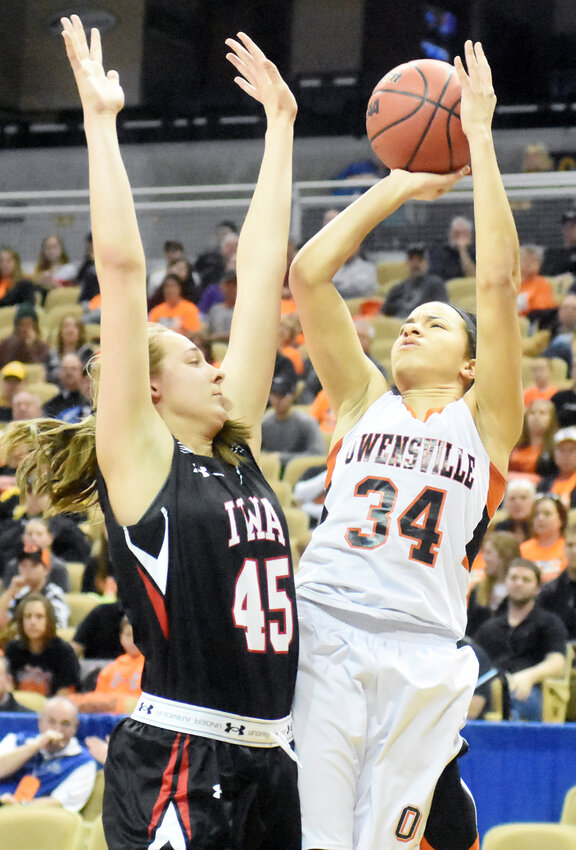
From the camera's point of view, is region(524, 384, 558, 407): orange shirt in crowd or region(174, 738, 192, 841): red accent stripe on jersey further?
region(524, 384, 558, 407): orange shirt in crowd

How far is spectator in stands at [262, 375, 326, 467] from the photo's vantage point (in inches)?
363

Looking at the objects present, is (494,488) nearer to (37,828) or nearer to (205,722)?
(205,722)

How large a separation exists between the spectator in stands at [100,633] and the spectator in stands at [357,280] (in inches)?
220

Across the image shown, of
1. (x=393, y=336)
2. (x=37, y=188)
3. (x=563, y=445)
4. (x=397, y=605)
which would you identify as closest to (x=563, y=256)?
(x=393, y=336)

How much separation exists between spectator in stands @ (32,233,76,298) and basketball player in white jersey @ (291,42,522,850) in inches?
399

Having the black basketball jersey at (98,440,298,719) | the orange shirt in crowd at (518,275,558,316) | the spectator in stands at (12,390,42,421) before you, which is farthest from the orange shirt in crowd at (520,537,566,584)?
the black basketball jersey at (98,440,298,719)

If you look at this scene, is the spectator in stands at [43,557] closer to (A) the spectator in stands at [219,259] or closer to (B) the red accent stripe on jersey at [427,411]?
(A) the spectator in stands at [219,259]

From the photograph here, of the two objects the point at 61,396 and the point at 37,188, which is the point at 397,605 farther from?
the point at 37,188

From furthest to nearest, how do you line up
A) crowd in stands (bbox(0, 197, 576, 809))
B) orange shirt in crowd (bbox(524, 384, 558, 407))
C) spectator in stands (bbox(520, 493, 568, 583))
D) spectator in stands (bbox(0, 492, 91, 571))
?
orange shirt in crowd (bbox(524, 384, 558, 407)) → spectator in stands (bbox(0, 492, 91, 571)) → spectator in stands (bbox(520, 493, 568, 583)) → crowd in stands (bbox(0, 197, 576, 809))

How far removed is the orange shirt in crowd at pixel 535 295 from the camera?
1077cm

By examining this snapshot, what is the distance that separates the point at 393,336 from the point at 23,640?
472 cm

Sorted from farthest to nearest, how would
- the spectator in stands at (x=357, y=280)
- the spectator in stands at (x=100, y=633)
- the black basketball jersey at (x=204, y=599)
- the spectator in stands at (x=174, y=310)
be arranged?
the spectator in stands at (x=357, y=280) < the spectator in stands at (x=174, y=310) < the spectator in stands at (x=100, y=633) < the black basketball jersey at (x=204, y=599)

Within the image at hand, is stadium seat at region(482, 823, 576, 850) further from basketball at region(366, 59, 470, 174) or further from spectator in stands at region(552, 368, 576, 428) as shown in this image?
spectator in stands at region(552, 368, 576, 428)

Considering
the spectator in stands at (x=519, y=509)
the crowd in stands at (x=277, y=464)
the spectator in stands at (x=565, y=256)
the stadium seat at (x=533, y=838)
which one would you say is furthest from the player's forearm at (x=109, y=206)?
the spectator in stands at (x=565, y=256)
